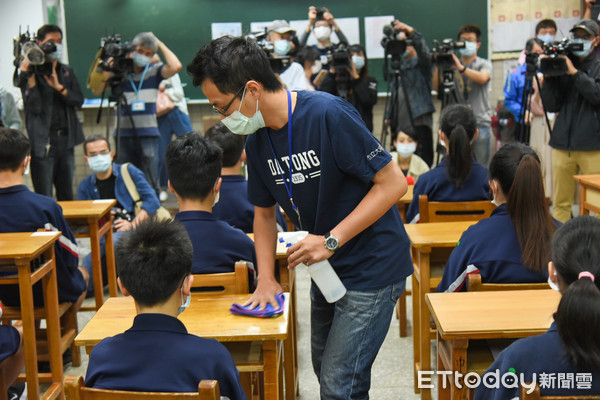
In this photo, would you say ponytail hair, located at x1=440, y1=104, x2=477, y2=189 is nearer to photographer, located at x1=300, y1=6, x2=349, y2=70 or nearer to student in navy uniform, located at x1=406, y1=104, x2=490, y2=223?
student in navy uniform, located at x1=406, y1=104, x2=490, y2=223

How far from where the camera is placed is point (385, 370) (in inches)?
129

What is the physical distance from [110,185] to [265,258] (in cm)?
277

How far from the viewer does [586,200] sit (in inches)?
157

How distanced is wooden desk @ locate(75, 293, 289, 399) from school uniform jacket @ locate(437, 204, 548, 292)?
2.38 ft

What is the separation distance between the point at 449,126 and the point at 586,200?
3.38ft

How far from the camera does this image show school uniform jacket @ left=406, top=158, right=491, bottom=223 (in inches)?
138

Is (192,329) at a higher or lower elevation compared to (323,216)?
lower

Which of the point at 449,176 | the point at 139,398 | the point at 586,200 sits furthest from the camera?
the point at 586,200

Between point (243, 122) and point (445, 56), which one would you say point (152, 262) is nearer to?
point (243, 122)

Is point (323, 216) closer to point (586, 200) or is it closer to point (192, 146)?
point (192, 146)

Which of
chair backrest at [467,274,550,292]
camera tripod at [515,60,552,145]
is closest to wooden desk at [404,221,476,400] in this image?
chair backrest at [467,274,550,292]

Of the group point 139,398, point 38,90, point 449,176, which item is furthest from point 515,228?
point 38,90

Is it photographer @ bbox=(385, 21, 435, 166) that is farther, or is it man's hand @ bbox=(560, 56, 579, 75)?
photographer @ bbox=(385, 21, 435, 166)

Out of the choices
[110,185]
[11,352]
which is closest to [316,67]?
[110,185]
